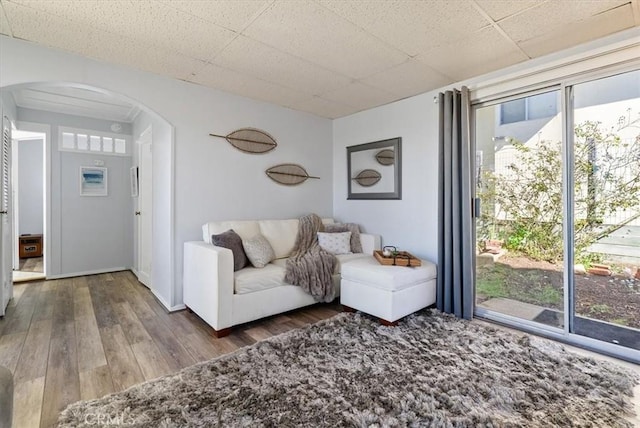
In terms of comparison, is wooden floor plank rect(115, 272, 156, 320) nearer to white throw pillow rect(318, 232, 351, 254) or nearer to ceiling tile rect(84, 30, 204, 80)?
white throw pillow rect(318, 232, 351, 254)

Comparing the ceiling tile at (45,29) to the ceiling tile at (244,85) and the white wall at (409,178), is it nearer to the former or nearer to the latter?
the ceiling tile at (244,85)

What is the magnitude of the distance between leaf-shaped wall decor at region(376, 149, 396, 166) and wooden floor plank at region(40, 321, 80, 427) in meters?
3.48

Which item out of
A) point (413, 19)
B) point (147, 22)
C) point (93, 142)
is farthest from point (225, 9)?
point (93, 142)

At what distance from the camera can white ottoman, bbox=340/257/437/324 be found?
262 centimetres

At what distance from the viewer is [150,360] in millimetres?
2113

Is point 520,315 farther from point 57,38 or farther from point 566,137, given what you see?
point 57,38

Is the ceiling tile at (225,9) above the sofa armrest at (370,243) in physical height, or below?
above

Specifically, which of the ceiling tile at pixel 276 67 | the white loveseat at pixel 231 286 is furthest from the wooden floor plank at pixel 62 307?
the ceiling tile at pixel 276 67

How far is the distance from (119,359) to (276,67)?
8.75 ft

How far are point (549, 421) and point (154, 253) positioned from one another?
3.84 metres

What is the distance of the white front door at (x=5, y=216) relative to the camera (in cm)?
274

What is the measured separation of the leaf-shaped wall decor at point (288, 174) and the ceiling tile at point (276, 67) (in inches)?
40.5

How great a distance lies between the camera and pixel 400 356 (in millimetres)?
2131

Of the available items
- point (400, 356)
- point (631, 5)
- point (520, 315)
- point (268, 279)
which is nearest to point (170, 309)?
point (268, 279)
